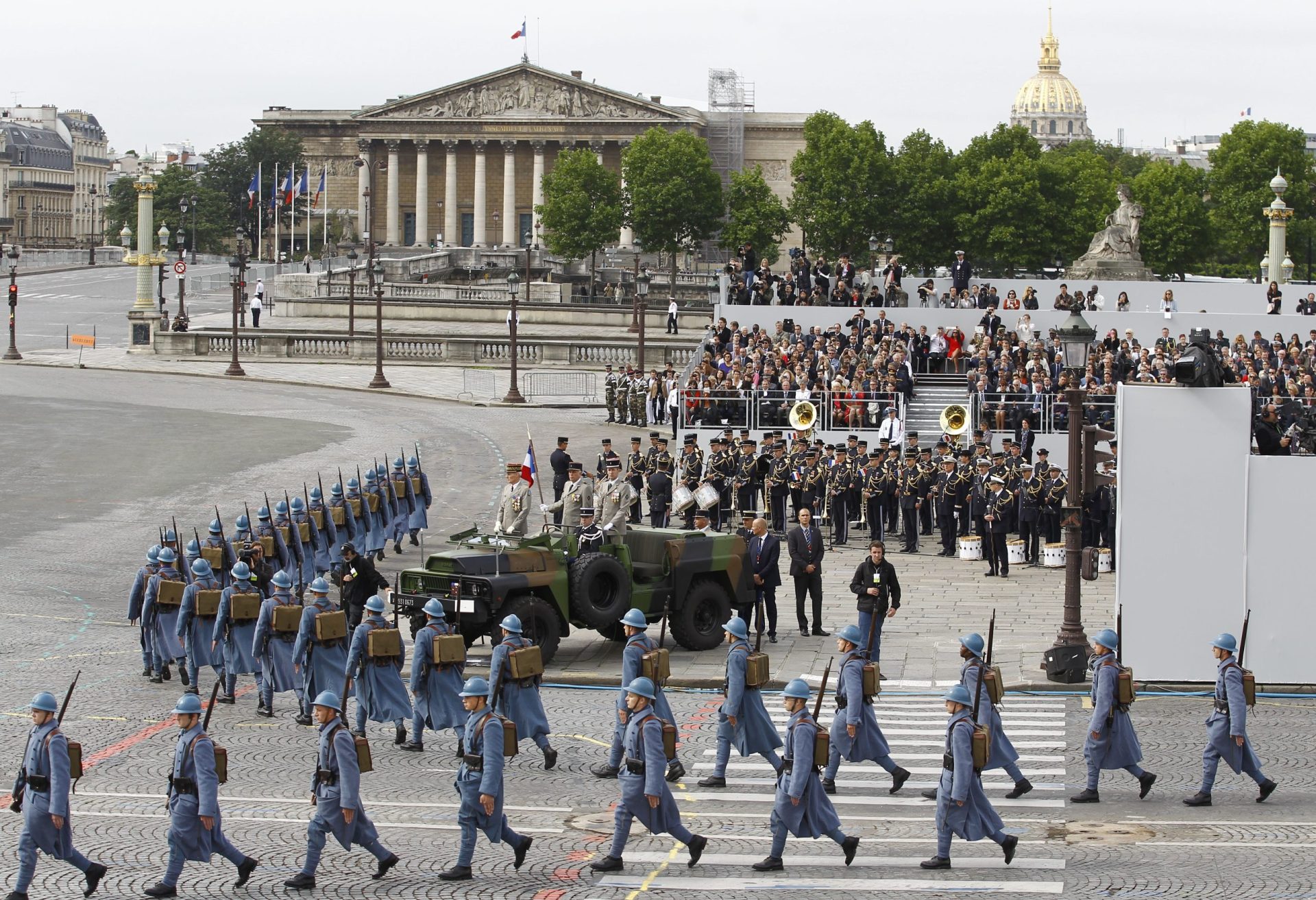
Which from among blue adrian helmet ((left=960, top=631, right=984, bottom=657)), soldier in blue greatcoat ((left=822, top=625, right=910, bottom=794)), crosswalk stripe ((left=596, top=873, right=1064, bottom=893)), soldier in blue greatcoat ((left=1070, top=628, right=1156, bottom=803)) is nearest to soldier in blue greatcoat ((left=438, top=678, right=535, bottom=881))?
crosswalk stripe ((left=596, top=873, right=1064, bottom=893))

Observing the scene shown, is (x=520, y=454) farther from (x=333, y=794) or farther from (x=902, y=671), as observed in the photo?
(x=333, y=794)

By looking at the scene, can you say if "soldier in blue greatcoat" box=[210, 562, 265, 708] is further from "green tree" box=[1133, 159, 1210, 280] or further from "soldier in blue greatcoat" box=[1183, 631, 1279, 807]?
"green tree" box=[1133, 159, 1210, 280]

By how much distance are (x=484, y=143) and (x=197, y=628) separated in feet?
422

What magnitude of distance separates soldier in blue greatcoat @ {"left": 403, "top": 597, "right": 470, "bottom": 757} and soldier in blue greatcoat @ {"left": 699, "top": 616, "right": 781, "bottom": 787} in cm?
276

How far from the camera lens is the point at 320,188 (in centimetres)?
11144

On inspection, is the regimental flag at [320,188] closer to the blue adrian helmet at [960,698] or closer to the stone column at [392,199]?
the stone column at [392,199]

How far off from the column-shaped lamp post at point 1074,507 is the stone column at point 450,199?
411ft

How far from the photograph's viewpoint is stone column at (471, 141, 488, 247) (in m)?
147

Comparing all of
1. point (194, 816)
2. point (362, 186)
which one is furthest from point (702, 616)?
point (362, 186)

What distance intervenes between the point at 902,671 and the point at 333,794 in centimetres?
1105

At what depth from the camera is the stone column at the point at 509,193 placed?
146500 mm

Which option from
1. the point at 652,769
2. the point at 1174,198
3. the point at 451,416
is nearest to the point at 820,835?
the point at 652,769

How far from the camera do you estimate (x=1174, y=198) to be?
9706cm

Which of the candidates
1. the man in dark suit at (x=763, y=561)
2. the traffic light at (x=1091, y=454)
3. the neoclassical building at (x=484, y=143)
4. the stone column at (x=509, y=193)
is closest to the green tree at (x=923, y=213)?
the neoclassical building at (x=484, y=143)
